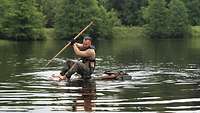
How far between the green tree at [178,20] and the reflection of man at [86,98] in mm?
100584

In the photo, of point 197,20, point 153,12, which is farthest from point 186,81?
point 197,20

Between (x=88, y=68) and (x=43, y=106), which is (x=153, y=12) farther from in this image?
(x=43, y=106)

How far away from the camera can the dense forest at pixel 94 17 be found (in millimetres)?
106250

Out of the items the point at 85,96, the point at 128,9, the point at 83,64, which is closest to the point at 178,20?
the point at 128,9

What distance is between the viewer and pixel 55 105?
63.4 feet

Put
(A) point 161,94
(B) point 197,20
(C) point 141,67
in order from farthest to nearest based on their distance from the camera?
(B) point 197,20 < (C) point 141,67 < (A) point 161,94

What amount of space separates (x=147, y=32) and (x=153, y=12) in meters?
7.80

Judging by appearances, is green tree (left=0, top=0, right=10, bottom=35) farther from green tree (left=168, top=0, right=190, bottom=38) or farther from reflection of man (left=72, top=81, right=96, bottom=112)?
reflection of man (left=72, top=81, right=96, bottom=112)

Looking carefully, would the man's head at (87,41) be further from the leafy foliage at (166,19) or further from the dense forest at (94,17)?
the leafy foliage at (166,19)

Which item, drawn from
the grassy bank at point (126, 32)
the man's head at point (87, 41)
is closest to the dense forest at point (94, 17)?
the grassy bank at point (126, 32)

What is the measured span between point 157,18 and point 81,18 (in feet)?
66.6

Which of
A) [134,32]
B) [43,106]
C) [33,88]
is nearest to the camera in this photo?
[43,106]

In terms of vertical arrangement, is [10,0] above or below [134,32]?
above

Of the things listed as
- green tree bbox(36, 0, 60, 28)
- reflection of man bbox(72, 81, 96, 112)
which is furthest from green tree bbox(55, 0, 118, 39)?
reflection of man bbox(72, 81, 96, 112)
